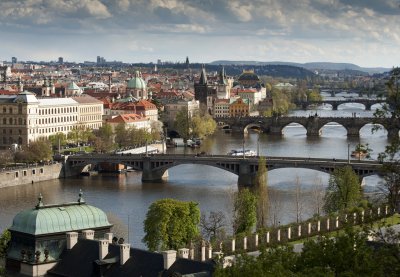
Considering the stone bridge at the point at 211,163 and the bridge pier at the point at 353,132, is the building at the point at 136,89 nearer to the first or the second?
the bridge pier at the point at 353,132

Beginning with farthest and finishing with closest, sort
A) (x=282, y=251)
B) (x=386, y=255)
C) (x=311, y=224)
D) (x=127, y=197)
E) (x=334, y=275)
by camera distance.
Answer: (x=127, y=197), (x=311, y=224), (x=282, y=251), (x=334, y=275), (x=386, y=255)

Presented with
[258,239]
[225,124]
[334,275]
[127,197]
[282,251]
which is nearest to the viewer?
[334,275]

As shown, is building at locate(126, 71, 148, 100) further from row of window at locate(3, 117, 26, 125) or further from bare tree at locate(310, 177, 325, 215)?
bare tree at locate(310, 177, 325, 215)

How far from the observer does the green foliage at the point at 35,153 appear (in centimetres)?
6762

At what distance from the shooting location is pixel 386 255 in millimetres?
15227

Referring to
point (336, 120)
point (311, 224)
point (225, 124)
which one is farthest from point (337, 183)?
point (225, 124)

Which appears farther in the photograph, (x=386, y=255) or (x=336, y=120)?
(x=336, y=120)

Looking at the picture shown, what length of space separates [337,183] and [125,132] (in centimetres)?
4315

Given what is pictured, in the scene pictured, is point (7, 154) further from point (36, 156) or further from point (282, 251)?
point (282, 251)

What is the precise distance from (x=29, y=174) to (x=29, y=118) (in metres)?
17.7

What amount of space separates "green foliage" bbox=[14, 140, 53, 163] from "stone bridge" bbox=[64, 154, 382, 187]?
210 cm

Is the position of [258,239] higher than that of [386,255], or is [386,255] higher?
[386,255]

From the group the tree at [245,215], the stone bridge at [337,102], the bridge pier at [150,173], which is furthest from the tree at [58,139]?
the stone bridge at [337,102]

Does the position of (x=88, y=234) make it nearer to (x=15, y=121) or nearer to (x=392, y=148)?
(x=392, y=148)
